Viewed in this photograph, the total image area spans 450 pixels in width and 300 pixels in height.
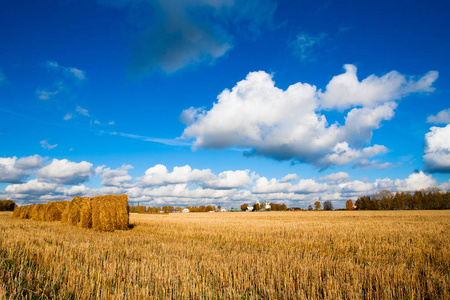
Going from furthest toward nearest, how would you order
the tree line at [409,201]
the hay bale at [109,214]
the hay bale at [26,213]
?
1. the tree line at [409,201]
2. the hay bale at [26,213]
3. the hay bale at [109,214]

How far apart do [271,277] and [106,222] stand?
11897mm

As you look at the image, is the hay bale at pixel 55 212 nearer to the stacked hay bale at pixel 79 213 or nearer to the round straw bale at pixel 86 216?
the stacked hay bale at pixel 79 213

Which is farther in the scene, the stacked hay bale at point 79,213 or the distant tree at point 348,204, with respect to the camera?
the distant tree at point 348,204

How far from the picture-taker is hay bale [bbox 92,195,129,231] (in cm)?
1396

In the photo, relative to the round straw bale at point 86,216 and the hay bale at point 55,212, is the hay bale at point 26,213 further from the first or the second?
the round straw bale at point 86,216

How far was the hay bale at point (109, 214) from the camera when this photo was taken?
14.0 metres

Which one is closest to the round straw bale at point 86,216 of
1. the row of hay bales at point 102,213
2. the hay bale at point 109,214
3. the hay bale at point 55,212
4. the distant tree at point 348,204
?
the row of hay bales at point 102,213

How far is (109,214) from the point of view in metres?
14.2

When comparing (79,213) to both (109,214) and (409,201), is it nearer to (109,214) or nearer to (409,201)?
(109,214)

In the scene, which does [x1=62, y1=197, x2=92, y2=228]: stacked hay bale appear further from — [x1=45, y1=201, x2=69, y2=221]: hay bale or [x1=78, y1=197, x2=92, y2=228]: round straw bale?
[x1=45, y1=201, x2=69, y2=221]: hay bale

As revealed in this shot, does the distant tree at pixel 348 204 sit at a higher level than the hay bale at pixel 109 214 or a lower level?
lower

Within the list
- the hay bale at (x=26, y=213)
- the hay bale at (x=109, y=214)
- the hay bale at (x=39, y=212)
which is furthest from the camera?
the hay bale at (x=26, y=213)

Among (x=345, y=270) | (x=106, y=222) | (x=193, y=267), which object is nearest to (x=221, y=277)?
(x=193, y=267)


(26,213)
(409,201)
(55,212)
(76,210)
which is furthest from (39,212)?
(409,201)
